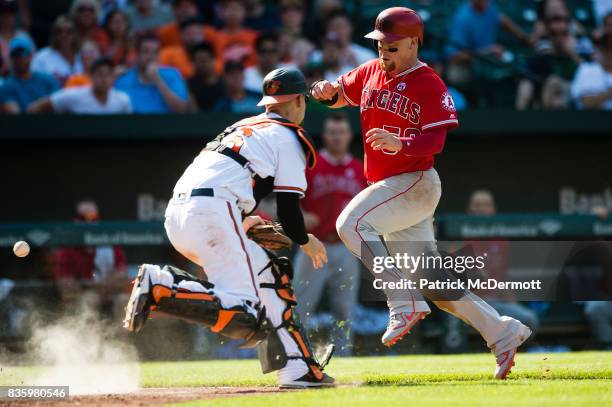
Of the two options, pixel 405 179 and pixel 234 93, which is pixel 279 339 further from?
pixel 234 93

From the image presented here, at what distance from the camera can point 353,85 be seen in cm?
615

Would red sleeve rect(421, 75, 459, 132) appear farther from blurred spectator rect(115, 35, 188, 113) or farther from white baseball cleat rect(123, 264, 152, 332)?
blurred spectator rect(115, 35, 188, 113)

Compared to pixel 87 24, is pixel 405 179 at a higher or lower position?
lower

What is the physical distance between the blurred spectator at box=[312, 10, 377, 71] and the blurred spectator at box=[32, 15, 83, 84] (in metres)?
2.79

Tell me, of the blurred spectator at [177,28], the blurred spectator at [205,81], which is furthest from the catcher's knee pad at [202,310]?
the blurred spectator at [177,28]

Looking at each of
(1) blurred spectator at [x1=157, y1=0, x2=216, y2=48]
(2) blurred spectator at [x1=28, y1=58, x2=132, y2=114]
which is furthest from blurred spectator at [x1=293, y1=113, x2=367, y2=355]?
(1) blurred spectator at [x1=157, y1=0, x2=216, y2=48]

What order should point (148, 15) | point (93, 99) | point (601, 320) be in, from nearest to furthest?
1. point (601, 320)
2. point (93, 99)
3. point (148, 15)

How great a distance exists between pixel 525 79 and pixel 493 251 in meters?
2.86

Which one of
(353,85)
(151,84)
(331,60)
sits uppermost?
(353,85)

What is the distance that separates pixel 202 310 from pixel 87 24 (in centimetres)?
742

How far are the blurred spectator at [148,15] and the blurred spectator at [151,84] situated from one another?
1055 millimetres

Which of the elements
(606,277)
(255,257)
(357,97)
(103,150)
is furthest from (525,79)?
(255,257)

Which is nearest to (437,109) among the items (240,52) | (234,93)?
(234,93)

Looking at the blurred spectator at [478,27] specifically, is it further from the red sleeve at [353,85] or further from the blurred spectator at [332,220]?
the red sleeve at [353,85]
